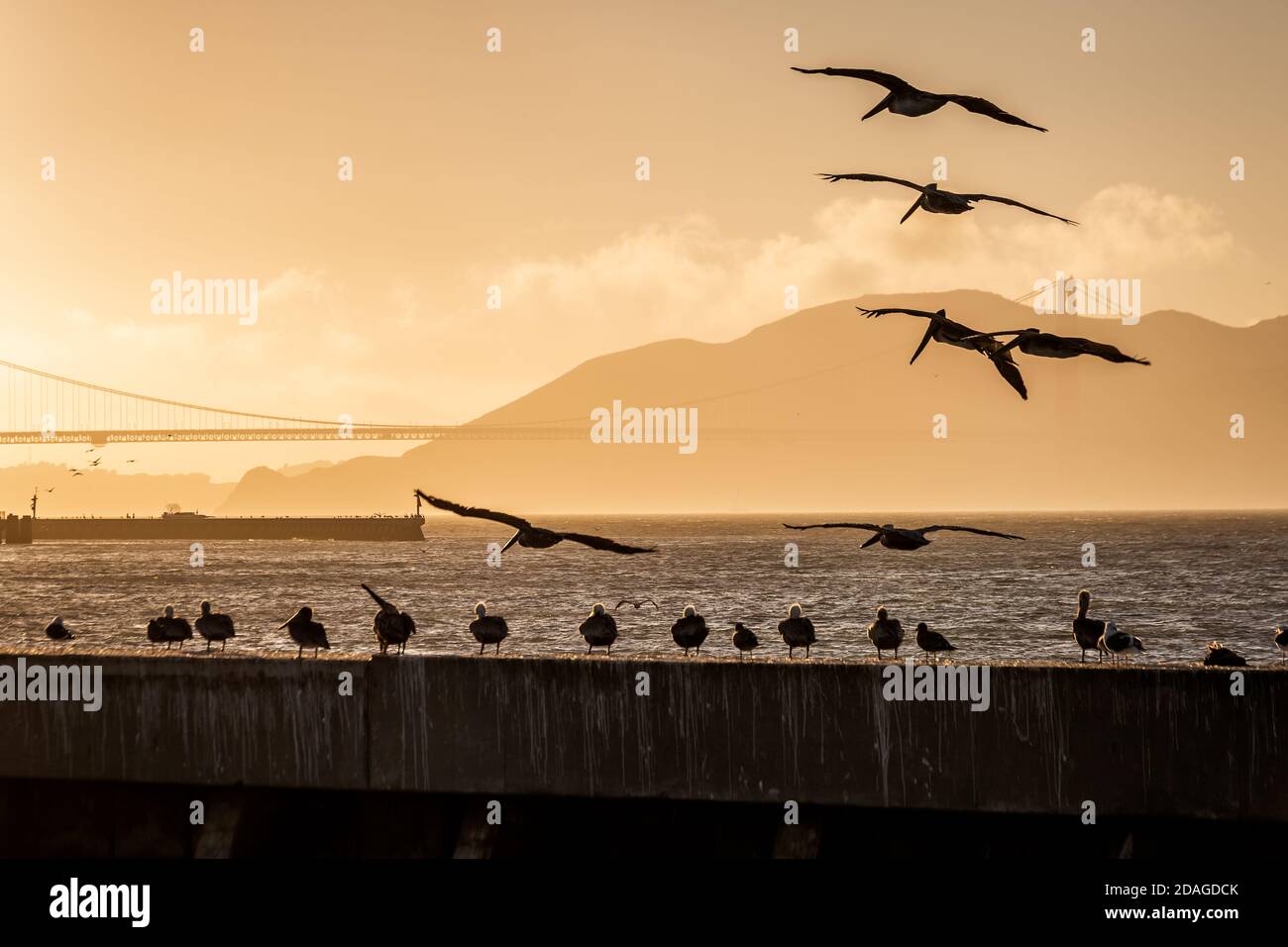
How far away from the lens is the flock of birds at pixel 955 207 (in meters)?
6.52

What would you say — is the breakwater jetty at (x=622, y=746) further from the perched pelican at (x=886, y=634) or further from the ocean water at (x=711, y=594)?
the ocean water at (x=711, y=594)

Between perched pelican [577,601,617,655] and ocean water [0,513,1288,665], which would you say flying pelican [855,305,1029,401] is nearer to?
perched pelican [577,601,617,655]

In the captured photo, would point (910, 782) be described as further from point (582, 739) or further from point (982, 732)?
point (582, 739)

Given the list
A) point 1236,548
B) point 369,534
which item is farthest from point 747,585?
point 369,534

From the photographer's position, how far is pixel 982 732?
8906 mm

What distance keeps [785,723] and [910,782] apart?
0.86m

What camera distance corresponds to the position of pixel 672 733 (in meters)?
9.30

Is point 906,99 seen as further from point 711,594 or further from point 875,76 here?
point 711,594

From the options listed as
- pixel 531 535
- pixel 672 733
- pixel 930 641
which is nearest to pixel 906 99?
pixel 531 535

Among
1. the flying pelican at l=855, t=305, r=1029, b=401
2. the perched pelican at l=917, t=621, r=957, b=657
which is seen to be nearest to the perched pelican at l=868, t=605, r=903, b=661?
the perched pelican at l=917, t=621, r=957, b=657

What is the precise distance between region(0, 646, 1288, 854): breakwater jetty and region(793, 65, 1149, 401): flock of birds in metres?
2.89

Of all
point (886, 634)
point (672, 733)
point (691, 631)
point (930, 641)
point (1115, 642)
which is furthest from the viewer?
point (930, 641)

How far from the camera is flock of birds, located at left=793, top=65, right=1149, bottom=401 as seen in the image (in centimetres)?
652

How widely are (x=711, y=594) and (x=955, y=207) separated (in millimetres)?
57598
